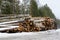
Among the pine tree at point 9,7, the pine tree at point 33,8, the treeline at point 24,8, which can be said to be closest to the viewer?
the pine tree at point 9,7

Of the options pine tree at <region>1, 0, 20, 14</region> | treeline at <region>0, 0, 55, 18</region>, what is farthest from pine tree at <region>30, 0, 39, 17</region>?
pine tree at <region>1, 0, 20, 14</region>

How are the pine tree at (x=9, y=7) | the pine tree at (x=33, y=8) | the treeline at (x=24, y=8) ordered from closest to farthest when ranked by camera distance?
1. the pine tree at (x=9, y=7)
2. the treeline at (x=24, y=8)
3. the pine tree at (x=33, y=8)

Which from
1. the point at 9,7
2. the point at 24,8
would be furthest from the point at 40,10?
the point at 9,7

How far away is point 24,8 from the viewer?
7270 mm

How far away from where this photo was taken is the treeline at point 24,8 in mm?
5992

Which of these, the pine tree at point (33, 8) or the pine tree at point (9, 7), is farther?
the pine tree at point (33, 8)

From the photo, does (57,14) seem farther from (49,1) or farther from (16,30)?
(16,30)

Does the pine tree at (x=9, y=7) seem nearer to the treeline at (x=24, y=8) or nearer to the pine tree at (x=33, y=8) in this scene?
the treeline at (x=24, y=8)

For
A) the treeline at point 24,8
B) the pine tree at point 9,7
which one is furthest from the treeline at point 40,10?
the pine tree at point 9,7

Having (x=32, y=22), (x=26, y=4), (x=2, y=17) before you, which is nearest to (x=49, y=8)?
(x=26, y=4)

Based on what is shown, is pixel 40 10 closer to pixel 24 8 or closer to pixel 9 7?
pixel 24 8

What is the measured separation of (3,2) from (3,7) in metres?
0.15

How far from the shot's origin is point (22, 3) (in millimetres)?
7355

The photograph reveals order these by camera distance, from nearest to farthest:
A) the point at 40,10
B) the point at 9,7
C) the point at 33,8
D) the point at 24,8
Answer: the point at 9,7
the point at 33,8
the point at 40,10
the point at 24,8
